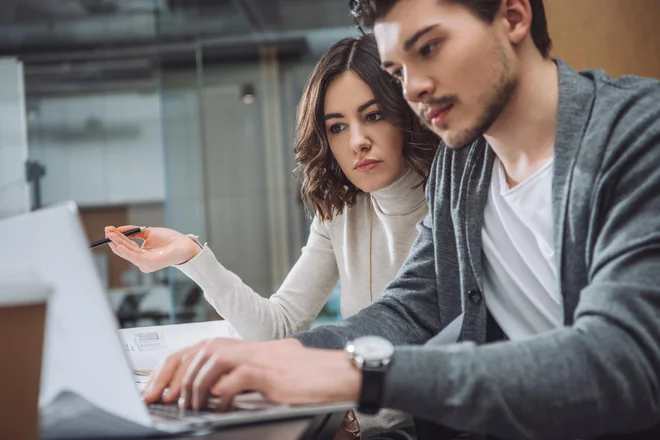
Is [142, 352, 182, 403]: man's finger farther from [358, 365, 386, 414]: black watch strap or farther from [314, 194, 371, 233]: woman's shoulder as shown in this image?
[314, 194, 371, 233]: woman's shoulder

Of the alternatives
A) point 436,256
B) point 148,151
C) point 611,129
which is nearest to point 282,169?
point 148,151

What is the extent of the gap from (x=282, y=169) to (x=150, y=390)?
4052 millimetres

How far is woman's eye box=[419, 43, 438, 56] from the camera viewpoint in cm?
110

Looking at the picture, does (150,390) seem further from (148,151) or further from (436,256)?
(148,151)

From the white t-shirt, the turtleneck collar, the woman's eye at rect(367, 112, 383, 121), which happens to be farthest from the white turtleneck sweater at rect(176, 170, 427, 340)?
the white t-shirt

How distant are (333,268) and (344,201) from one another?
0.21 metres

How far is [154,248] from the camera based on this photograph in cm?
179

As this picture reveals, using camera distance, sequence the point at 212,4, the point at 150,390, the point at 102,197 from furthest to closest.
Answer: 1. the point at 212,4
2. the point at 102,197
3. the point at 150,390

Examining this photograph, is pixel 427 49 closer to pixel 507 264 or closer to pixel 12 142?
pixel 507 264

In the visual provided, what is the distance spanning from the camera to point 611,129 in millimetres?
975

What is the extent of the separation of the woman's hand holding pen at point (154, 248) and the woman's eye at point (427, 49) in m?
0.88

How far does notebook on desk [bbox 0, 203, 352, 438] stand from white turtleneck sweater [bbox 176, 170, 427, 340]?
1.05 metres

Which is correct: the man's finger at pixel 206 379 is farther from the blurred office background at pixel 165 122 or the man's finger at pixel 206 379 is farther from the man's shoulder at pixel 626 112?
the blurred office background at pixel 165 122

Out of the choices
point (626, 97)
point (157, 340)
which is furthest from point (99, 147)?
point (626, 97)
